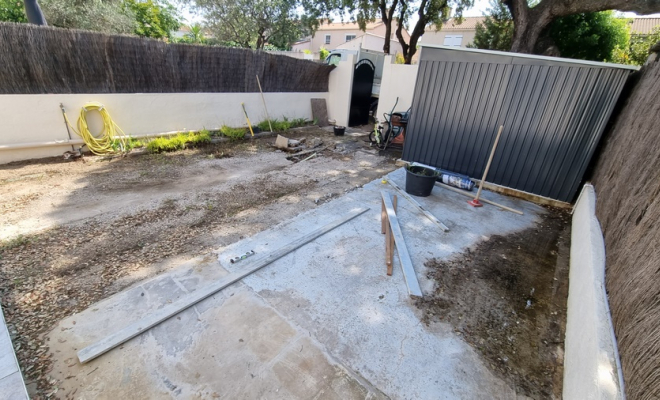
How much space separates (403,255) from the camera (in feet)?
9.55

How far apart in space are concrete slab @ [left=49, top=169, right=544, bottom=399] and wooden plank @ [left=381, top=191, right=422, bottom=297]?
2.9 inches

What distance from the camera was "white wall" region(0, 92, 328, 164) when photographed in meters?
4.59

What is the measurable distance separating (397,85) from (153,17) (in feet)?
49.0

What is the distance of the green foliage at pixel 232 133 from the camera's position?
22.7 feet

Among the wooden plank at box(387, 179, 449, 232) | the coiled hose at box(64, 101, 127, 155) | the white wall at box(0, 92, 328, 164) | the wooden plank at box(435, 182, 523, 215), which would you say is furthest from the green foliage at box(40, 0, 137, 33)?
the wooden plank at box(435, 182, 523, 215)

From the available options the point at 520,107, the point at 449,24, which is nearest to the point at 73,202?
the point at 520,107

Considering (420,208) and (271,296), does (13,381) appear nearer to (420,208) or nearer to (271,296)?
(271,296)

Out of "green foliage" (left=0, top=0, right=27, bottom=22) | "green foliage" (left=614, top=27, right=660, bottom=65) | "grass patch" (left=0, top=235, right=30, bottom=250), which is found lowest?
"grass patch" (left=0, top=235, right=30, bottom=250)

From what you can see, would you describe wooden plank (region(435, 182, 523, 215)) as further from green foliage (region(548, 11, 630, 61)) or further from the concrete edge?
green foliage (region(548, 11, 630, 61))

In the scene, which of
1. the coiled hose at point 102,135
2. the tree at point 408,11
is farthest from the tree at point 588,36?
the coiled hose at point 102,135

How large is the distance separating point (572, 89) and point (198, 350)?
5445mm

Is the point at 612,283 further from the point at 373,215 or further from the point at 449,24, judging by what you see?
the point at 449,24

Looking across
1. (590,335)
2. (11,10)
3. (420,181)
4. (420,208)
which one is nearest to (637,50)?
(420,181)

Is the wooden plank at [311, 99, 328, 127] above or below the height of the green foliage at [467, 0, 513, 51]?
below
